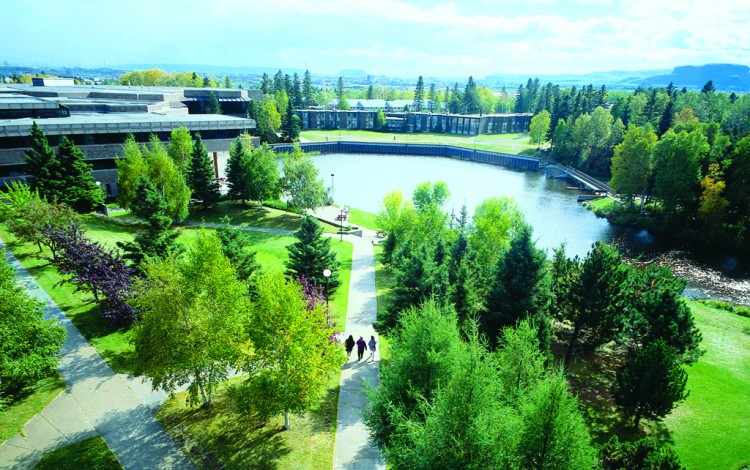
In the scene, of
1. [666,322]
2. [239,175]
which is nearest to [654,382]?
[666,322]

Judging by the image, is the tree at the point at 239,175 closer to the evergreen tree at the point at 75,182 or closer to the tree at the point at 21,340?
the evergreen tree at the point at 75,182

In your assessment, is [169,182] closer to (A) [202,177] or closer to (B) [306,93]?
(A) [202,177]

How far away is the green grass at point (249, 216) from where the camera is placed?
4517 cm

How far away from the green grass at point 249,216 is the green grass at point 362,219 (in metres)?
6.78

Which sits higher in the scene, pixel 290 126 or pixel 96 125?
pixel 96 125

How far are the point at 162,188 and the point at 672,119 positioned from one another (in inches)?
3367

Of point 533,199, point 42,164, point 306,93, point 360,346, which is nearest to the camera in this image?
point 360,346

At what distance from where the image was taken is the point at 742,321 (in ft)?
103

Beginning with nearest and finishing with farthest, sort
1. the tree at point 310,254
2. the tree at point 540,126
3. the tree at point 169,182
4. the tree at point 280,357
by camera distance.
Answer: the tree at point 280,357 < the tree at point 310,254 < the tree at point 169,182 < the tree at point 540,126

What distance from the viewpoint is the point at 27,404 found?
1702 cm

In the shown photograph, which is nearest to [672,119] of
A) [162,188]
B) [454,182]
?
[454,182]

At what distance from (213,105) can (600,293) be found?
92.6 meters

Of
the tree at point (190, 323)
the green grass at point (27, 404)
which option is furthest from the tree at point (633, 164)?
the green grass at point (27, 404)

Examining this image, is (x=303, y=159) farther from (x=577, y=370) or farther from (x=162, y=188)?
(x=577, y=370)
